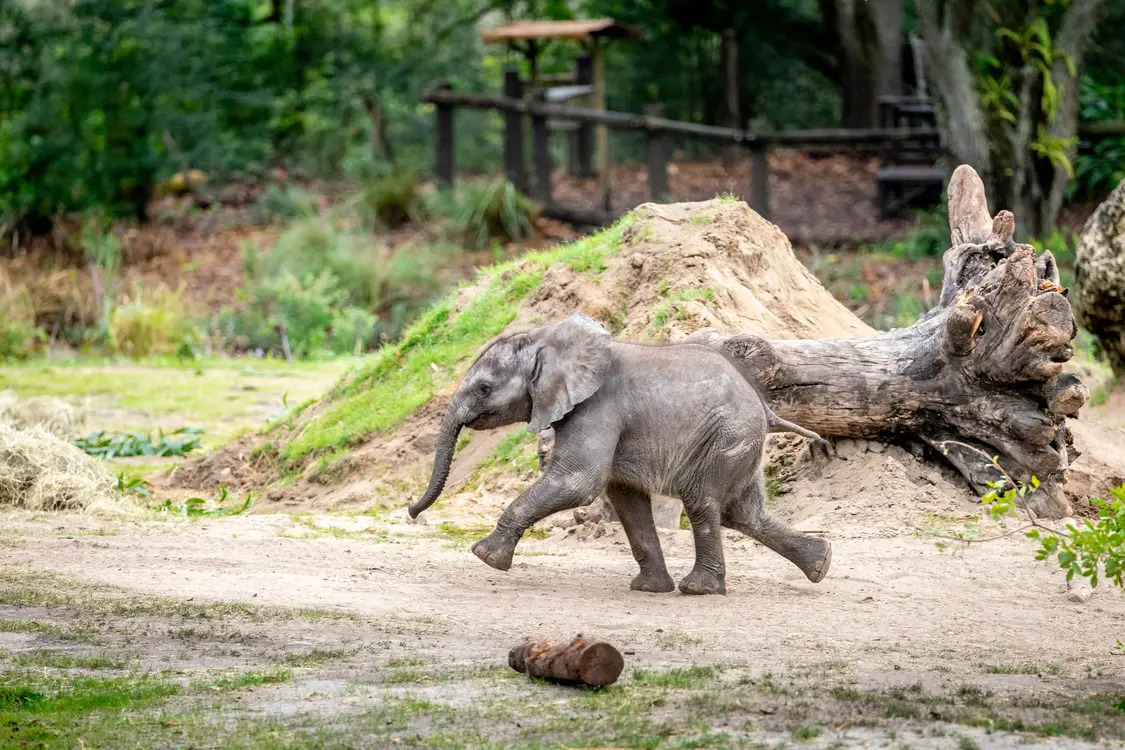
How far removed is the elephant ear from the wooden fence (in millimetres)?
13554

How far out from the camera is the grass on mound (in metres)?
11.2

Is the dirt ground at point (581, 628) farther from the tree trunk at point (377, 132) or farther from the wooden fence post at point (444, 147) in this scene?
the tree trunk at point (377, 132)

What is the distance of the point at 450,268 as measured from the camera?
21969 mm

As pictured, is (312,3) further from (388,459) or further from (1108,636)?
(1108,636)

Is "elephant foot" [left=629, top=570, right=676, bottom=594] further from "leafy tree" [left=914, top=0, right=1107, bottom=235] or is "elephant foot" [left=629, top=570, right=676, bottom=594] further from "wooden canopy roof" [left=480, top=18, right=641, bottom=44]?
"wooden canopy roof" [left=480, top=18, right=641, bottom=44]

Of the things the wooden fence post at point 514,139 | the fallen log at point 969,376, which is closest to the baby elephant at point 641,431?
the fallen log at point 969,376

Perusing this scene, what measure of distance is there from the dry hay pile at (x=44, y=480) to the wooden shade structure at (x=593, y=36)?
527 inches

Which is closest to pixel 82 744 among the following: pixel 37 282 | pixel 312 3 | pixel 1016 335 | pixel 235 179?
pixel 1016 335

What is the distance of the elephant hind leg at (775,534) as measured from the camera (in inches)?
296

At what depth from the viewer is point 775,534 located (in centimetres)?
763

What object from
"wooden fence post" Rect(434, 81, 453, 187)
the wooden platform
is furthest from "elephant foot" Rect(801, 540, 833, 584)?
"wooden fence post" Rect(434, 81, 453, 187)

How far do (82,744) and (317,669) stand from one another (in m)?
1.12

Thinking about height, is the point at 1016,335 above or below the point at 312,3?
below

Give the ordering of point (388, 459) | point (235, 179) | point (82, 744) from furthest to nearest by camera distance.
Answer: point (235, 179) < point (388, 459) < point (82, 744)
